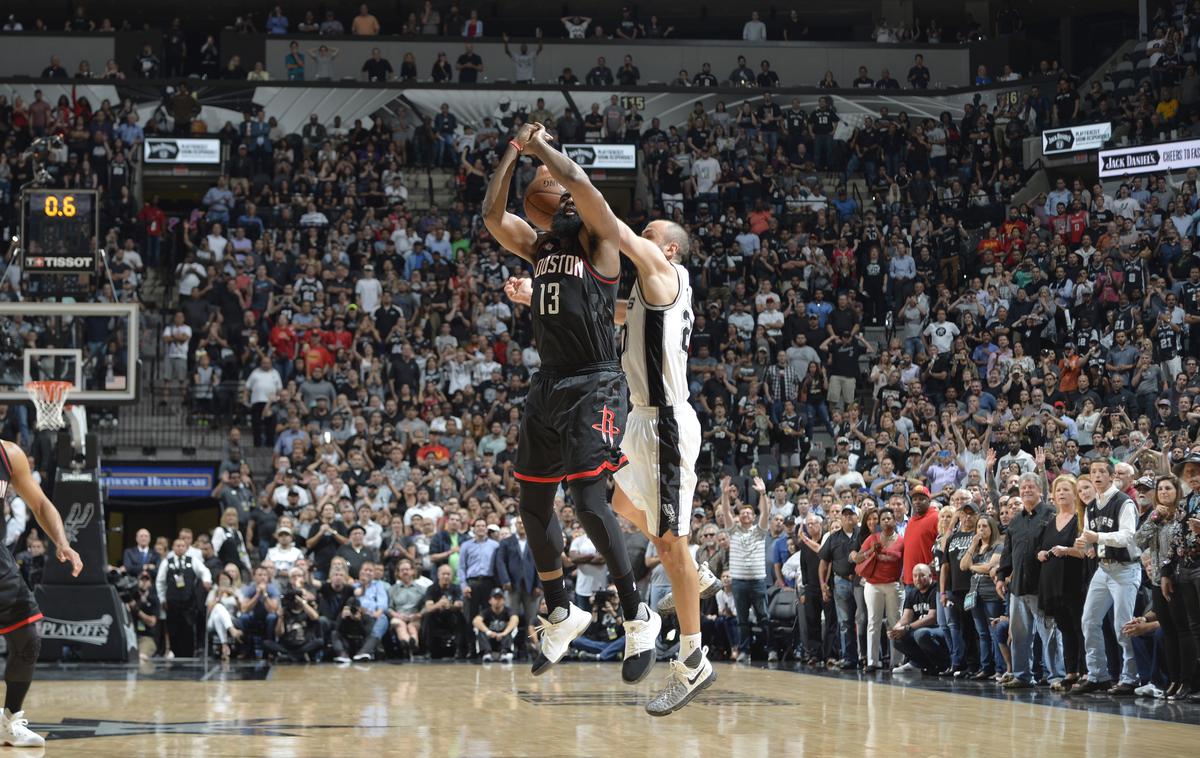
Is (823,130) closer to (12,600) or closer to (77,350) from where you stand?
(77,350)

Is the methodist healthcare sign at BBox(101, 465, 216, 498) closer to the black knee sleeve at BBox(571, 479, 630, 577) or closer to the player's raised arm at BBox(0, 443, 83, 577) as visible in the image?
the player's raised arm at BBox(0, 443, 83, 577)

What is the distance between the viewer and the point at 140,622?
1788cm

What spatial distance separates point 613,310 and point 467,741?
8.74 ft

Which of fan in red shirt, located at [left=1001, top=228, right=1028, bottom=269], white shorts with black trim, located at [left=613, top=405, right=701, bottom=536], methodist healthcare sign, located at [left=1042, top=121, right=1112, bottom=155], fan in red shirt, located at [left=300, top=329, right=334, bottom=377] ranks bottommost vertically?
white shorts with black trim, located at [left=613, top=405, right=701, bottom=536]

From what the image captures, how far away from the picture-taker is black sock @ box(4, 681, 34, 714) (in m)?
8.13

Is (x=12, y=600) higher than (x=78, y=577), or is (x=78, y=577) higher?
(x=12, y=600)

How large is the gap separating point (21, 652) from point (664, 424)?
4.18m

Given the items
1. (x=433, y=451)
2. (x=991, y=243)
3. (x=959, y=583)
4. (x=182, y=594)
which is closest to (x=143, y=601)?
(x=182, y=594)

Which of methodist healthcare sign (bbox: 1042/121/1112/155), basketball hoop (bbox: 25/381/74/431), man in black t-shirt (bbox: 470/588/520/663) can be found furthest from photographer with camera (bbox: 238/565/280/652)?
methodist healthcare sign (bbox: 1042/121/1112/155)

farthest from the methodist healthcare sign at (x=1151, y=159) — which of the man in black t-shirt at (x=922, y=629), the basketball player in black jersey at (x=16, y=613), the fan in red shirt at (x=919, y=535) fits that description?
the basketball player in black jersey at (x=16, y=613)

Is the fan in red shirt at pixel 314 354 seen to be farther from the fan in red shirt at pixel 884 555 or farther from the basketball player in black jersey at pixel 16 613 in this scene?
the basketball player in black jersey at pixel 16 613

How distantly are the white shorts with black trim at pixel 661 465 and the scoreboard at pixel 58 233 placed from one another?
10.9 m

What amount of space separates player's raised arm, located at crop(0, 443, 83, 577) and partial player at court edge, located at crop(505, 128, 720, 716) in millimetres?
3299

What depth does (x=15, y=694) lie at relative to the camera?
8195 mm
